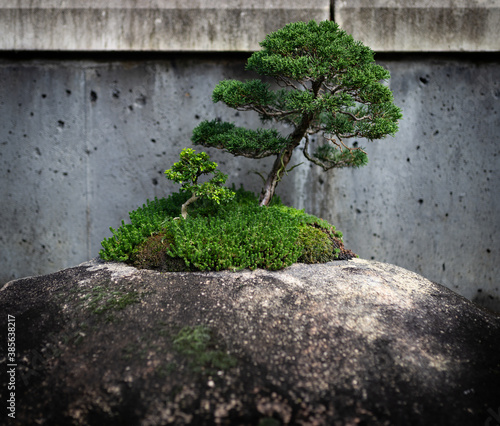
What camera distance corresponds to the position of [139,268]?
9.58 ft

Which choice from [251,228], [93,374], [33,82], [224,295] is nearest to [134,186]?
[33,82]

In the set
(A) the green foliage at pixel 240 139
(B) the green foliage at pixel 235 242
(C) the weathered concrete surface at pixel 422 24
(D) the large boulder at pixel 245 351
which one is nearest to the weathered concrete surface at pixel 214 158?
(C) the weathered concrete surface at pixel 422 24

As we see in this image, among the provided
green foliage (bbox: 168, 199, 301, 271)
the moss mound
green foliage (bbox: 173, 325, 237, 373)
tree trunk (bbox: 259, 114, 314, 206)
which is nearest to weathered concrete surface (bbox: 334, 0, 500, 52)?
tree trunk (bbox: 259, 114, 314, 206)

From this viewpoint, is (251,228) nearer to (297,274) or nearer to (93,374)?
(297,274)

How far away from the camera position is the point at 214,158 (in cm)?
428

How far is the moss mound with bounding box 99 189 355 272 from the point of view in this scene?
9.27 ft

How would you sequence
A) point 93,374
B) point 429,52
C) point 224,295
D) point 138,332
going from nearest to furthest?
point 93,374 → point 138,332 → point 224,295 → point 429,52

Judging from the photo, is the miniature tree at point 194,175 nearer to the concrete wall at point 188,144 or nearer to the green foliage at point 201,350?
the concrete wall at point 188,144

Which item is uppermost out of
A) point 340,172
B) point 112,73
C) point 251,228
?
point 112,73

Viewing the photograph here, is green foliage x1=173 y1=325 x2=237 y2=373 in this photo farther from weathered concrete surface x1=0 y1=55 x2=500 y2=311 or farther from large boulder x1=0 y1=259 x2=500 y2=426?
weathered concrete surface x1=0 y1=55 x2=500 y2=311

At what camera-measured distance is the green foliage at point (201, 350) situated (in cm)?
196

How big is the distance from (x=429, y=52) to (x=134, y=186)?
353 cm

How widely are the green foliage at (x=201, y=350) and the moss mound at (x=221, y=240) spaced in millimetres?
672

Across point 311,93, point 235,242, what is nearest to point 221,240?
point 235,242
